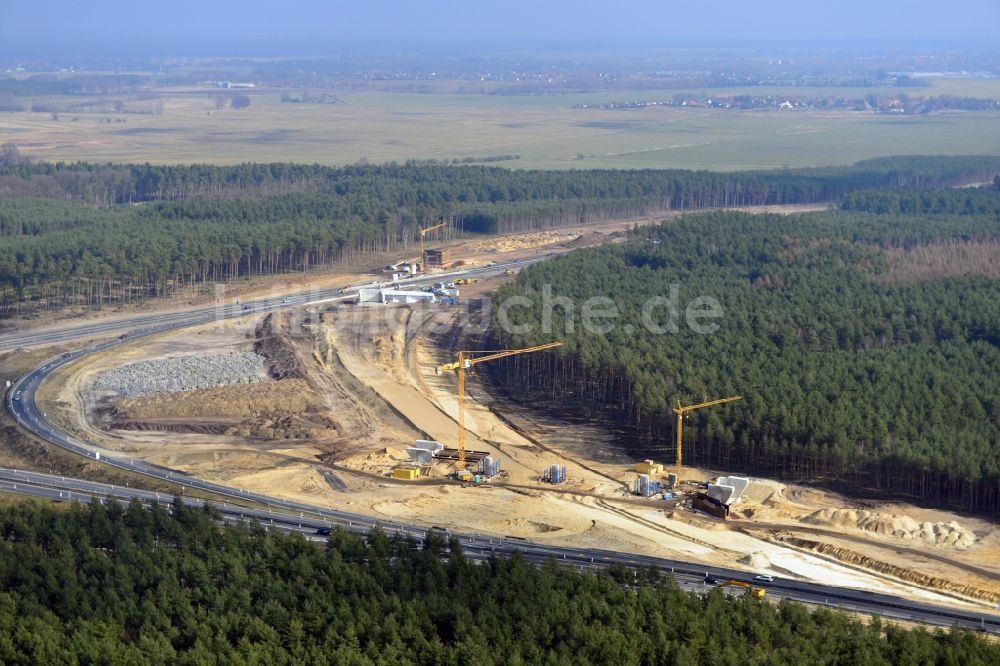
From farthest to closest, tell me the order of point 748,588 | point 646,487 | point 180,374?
point 180,374
point 646,487
point 748,588

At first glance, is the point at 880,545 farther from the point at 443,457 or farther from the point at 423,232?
the point at 423,232

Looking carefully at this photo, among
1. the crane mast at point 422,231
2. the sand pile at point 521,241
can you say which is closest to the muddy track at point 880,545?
the crane mast at point 422,231

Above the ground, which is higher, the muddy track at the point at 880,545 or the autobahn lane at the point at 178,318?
the autobahn lane at the point at 178,318

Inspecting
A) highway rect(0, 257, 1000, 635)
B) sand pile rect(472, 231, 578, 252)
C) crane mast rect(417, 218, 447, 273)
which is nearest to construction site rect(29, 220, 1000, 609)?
highway rect(0, 257, 1000, 635)

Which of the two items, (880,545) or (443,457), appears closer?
(880,545)

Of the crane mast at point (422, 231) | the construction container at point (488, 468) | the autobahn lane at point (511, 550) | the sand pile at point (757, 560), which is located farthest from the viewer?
the crane mast at point (422, 231)

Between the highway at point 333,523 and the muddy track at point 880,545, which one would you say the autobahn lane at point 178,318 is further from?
the muddy track at point 880,545

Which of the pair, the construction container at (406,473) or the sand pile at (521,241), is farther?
the sand pile at (521,241)

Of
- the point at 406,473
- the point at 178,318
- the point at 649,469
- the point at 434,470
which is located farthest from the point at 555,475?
the point at 178,318
